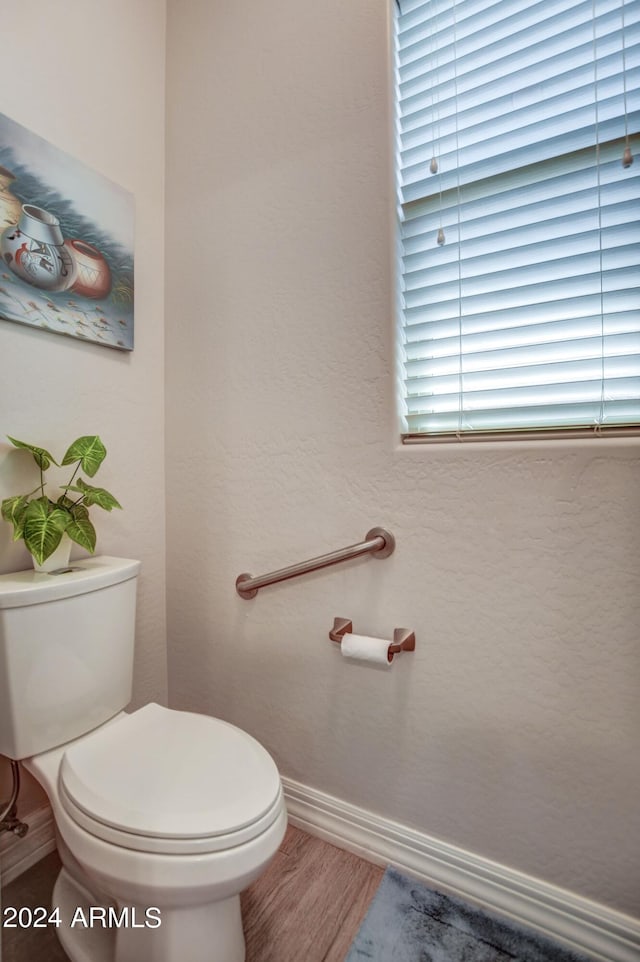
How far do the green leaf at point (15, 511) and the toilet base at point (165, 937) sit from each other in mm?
777

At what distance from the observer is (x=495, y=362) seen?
102cm

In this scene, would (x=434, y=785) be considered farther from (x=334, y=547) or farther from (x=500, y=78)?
(x=500, y=78)

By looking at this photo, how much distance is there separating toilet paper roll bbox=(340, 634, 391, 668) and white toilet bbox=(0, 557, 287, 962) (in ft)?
0.94

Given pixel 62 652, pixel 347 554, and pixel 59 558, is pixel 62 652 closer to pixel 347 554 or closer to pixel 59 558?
pixel 59 558

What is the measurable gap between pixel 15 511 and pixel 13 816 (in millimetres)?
723

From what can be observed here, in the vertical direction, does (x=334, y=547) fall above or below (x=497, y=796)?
above

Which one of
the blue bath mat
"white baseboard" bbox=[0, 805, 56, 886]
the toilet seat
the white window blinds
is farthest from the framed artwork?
the blue bath mat

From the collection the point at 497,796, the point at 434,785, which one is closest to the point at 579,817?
the point at 497,796

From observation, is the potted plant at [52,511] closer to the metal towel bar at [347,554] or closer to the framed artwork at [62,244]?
the framed artwork at [62,244]

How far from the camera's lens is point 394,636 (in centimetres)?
109

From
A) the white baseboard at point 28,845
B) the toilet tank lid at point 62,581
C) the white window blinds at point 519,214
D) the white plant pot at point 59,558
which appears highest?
the white window blinds at point 519,214

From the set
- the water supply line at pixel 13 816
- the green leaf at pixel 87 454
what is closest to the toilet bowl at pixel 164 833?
the water supply line at pixel 13 816

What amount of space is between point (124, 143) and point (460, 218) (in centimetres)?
111

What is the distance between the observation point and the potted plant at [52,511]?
3.27 feet
